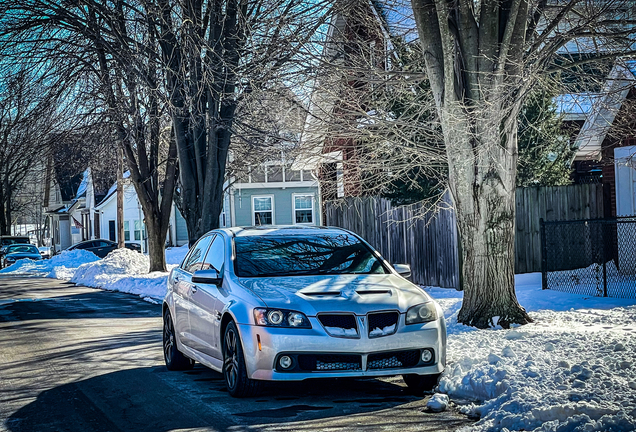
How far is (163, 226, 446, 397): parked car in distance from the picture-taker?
290 inches

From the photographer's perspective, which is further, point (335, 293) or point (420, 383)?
point (420, 383)

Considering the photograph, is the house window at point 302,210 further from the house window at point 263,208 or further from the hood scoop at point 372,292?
the hood scoop at point 372,292

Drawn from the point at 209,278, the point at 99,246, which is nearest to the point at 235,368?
the point at 209,278

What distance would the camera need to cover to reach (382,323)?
24.7 feet

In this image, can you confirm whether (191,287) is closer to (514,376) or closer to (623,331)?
(514,376)

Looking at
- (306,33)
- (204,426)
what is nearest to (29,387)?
(204,426)

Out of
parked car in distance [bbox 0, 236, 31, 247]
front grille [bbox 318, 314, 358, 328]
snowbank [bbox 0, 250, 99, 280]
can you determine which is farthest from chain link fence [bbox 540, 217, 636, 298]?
parked car in distance [bbox 0, 236, 31, 247]

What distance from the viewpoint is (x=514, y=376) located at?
7.39 m

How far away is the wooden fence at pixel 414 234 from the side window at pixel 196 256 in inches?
293

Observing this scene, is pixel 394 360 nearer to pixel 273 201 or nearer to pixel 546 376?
pixel 546 376

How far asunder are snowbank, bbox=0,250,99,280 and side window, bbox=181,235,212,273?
26.5 meters

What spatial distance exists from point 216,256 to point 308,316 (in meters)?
2.11

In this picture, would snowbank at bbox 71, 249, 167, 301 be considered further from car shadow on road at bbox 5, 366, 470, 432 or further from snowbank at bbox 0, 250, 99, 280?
car shadow on road at bbox 5, 366, 470, 432

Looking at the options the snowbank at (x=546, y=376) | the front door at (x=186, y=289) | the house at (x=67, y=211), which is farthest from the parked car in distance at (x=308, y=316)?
the house at (x=67, y=211)
